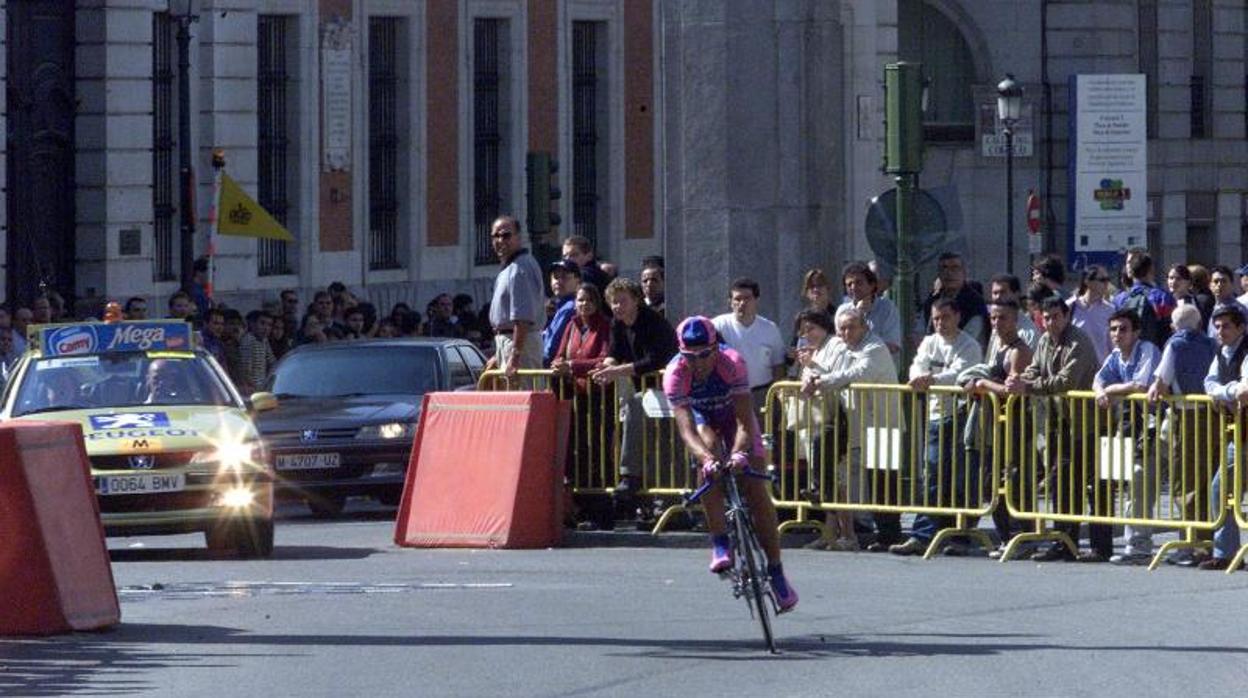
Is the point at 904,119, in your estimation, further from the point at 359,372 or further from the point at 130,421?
the point at 130,421

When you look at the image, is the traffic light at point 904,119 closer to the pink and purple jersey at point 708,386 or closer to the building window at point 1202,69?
the pink and purple jersey at point 708,386

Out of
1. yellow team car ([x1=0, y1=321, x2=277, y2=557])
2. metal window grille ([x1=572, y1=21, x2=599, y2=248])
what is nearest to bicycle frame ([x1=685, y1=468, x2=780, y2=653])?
yellow team car ([x1=0, y1=321, x2=277, y2=557])

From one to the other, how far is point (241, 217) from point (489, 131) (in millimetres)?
10802

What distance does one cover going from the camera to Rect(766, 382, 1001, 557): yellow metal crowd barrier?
2008 cm

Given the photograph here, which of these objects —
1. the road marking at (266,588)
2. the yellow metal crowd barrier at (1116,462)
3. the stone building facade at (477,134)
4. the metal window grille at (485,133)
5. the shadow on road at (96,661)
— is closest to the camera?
the shadow on road at (96,661)

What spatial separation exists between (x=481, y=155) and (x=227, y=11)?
23.6 feet

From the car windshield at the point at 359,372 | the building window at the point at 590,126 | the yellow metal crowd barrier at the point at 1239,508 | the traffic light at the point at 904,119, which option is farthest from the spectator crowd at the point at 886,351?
the building window at the point at 590,126

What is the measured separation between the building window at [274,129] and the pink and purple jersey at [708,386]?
2411 cm

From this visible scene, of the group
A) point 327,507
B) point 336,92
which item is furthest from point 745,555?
point 336,92

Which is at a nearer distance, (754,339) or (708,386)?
(708,386)

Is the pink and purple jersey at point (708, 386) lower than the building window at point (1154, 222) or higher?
lower

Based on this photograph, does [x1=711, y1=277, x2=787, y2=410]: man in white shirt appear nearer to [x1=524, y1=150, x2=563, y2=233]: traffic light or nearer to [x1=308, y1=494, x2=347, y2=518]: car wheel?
[x1=308, y1=494, x2=347, y2=518]: car wheel

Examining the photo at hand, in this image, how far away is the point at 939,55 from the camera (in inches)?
2324

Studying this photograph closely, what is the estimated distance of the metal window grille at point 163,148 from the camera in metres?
37.2
